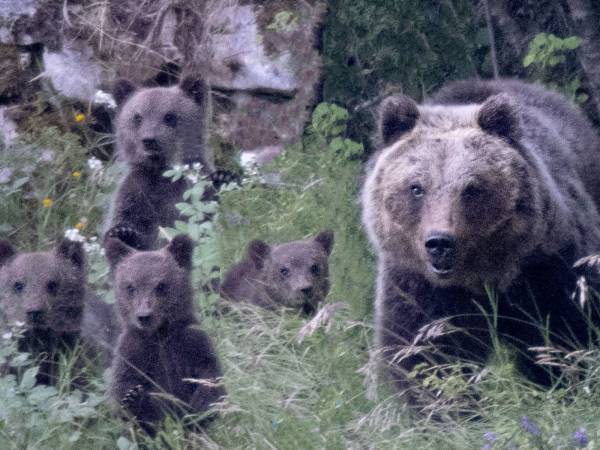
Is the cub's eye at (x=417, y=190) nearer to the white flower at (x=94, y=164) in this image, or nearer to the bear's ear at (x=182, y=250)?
the bear's ear at (x=182, y=250)

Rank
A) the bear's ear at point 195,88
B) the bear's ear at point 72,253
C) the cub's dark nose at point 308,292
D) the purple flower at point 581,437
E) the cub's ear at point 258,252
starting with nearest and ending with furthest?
the purple flower at point 581,437 → the bear's ear at point 72,253 → the cub's dark nose at point 308,292 → the cub's ear at point 258,252 → the bear's ear at point 195,88

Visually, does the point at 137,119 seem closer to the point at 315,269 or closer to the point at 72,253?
the point at 315,269

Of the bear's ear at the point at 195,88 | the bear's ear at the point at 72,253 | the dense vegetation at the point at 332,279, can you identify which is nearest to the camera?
the dense vegetation at the point at 332,279

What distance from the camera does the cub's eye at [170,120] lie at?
7770 millimetres

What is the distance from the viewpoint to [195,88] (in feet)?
26.3

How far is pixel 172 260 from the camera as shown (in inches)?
202

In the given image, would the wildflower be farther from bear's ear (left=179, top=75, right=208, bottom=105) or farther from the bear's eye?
bear's ear (left=179, top=75, right=208, bottom=105)

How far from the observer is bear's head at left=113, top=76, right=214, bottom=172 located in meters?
7.64

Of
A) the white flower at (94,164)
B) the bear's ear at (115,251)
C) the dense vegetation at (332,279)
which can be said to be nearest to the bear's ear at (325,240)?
the dense vegetation at (332,279)

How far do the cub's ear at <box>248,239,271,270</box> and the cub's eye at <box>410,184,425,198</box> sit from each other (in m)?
1.78

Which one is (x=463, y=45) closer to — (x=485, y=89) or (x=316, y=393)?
(x=485, y=89)

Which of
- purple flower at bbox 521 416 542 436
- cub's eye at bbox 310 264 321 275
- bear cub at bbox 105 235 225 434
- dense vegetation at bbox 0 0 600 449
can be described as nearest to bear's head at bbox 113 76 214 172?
dense vegetation at bbox 0 0 600 449

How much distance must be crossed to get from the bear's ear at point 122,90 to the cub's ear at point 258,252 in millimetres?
1923

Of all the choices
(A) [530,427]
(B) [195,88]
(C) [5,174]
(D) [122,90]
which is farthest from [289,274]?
(A) [530,427]
